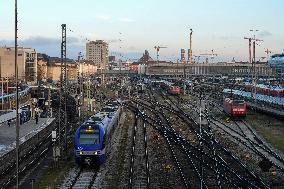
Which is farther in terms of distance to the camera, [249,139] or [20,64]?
[20,64]

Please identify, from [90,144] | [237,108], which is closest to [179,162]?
[90,144]

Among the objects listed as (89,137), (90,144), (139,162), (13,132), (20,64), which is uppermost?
(20,64)

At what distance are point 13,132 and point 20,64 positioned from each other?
9917 cm

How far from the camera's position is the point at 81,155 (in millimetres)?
29281

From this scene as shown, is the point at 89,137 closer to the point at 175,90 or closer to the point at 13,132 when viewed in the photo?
the point at 13,132

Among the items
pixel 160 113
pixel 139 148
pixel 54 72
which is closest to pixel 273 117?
pixel 160 113

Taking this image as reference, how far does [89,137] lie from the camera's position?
2934cm

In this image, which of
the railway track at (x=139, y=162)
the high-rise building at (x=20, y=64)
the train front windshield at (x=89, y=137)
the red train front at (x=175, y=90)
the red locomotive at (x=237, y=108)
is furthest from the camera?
the high-rise building at (x=20, y=64)

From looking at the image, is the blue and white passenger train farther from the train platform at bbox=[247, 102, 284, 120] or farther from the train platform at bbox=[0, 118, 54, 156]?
the train platform at bbox=[247, 102, 284, 120]

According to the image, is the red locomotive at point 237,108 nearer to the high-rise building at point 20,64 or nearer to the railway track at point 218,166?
the railway track at point 218,166

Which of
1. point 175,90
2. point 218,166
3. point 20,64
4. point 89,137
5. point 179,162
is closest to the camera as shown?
point 89,137

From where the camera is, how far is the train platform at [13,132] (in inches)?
1443

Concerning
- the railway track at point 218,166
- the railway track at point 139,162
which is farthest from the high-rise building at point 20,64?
the railway track at point 218,166

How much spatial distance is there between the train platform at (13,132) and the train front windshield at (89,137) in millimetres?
6519
